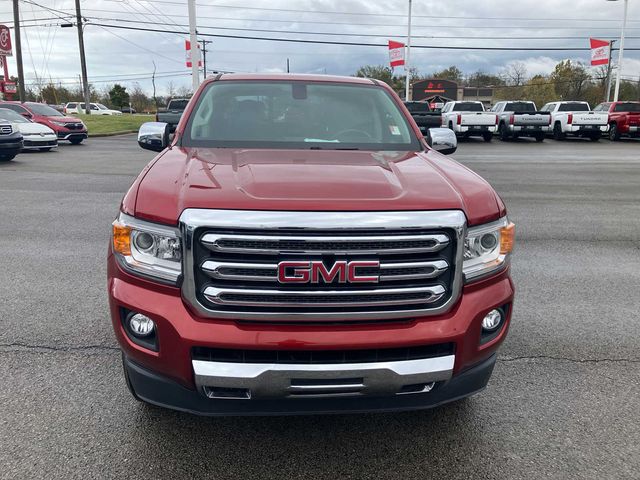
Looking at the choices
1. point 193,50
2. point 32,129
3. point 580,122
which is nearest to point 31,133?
point 32,129

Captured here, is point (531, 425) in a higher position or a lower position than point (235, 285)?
lower

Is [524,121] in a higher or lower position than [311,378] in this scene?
higher

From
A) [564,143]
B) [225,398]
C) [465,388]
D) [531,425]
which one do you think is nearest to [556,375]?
[531,425]

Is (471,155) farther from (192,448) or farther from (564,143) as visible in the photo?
(192,448)

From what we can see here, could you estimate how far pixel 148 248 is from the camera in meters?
2.50

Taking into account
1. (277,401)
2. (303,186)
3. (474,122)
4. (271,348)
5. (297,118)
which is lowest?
(277,401)

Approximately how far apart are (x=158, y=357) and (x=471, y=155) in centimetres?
1788

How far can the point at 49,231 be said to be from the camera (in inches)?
291

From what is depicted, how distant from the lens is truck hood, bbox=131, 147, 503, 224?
2393 millimetres

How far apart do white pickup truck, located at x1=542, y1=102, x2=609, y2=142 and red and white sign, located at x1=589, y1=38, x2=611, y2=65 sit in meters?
7.01

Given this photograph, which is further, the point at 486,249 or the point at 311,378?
the point at 486,249

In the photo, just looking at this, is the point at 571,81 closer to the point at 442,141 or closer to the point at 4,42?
the point at 4,42

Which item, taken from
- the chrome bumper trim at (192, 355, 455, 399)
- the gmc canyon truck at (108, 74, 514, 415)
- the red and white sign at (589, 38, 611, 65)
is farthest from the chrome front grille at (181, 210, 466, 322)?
the red and white sign at (589, 38, 611, 65)

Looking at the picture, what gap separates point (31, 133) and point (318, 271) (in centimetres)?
1846
